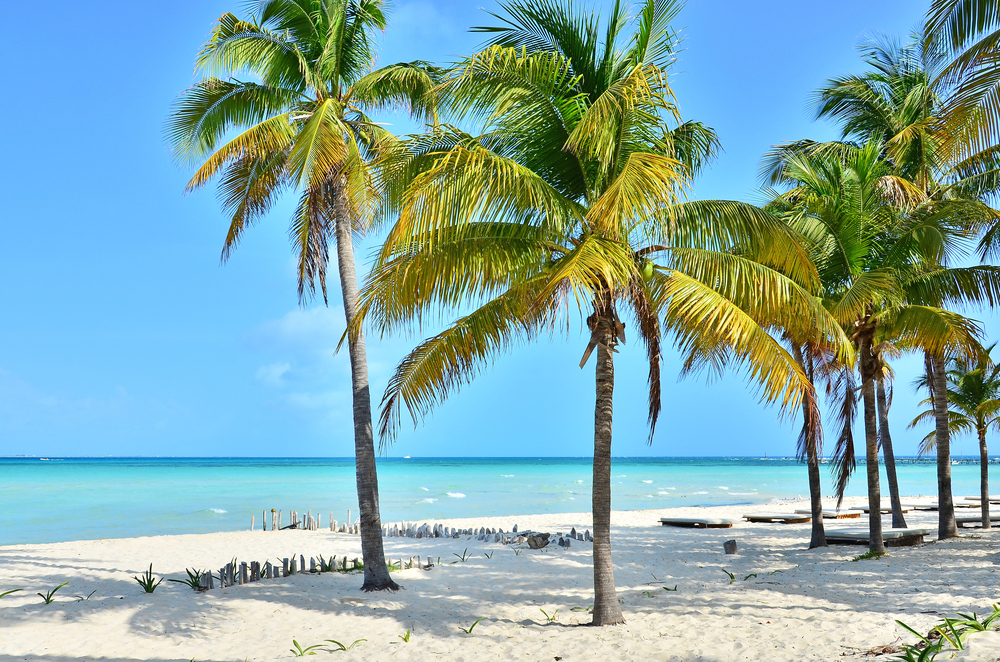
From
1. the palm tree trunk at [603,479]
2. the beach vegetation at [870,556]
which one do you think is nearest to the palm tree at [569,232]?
the palm tree trunk at [603,479]

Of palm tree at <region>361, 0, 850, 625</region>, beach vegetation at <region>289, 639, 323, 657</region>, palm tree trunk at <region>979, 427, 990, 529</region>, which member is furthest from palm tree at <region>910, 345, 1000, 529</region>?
beach vegetation at <region>289, 639, 323, 657</region>

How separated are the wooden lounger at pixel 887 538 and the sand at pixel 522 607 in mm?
257

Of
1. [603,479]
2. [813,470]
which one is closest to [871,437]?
[813,470]

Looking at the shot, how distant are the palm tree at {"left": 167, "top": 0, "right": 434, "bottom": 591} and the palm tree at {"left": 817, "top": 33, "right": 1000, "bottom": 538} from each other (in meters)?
6.71

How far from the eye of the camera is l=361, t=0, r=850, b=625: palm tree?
23.0 ft

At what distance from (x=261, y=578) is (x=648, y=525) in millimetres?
13167

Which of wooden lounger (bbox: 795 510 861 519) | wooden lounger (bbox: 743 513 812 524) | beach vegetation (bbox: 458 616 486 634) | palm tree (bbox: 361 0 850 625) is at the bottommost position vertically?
wooden lounger (bbox: 743 513 812 524)

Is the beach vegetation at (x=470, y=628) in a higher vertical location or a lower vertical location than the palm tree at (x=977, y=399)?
lower

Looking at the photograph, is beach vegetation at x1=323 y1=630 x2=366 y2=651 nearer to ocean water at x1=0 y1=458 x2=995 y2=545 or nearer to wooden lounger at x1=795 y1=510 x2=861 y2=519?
wooden lounger at x1=795 y1=510 x2=861 y2=519

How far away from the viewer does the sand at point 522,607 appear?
23.5ft

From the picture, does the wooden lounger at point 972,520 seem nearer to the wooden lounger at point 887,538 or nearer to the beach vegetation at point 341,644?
the wooden lounger at point 887,538

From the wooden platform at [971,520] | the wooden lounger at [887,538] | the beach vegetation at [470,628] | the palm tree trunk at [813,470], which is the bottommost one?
the wooden platform at [971,520]

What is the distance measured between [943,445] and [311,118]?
1325 centimetres

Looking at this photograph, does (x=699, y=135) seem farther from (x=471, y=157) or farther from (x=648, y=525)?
(x=648, y=525)
